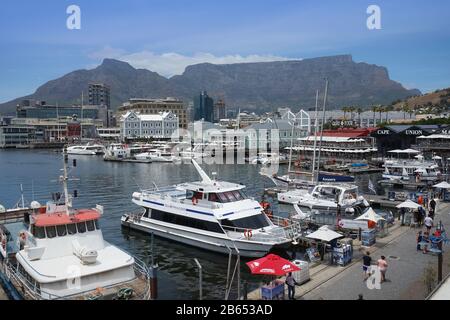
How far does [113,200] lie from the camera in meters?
42.3

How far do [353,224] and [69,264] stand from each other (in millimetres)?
16224

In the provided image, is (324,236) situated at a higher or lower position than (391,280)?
higher

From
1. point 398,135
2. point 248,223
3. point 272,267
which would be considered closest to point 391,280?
point 272,267

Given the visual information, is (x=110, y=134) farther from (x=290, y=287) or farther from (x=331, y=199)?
(x=290, y=287)

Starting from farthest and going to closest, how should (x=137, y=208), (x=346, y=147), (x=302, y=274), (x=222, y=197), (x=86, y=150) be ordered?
(x=86, y=150), (x=346, y=147), (x=137, y=208), (x=222, y=197), (x=302, y=274)

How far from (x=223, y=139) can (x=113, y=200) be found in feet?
217

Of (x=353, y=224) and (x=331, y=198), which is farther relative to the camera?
(x=331, y=198)

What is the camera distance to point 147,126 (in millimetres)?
Result: 145625

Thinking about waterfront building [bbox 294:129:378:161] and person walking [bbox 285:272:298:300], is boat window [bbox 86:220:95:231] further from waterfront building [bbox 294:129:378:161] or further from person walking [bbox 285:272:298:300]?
waterfront building [bbox 294:129:378:161]

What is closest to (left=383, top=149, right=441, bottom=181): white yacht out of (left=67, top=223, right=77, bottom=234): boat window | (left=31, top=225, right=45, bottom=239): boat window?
(left=67, top=223, right=77, bottom=234): boat window

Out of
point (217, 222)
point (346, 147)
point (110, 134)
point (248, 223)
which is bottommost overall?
point (248, 223)
